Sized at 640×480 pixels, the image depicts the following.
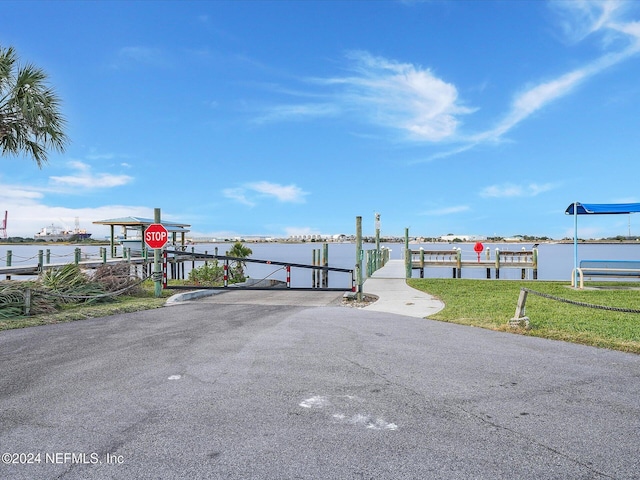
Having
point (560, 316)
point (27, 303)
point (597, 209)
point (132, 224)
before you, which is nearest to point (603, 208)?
point (597, 209)

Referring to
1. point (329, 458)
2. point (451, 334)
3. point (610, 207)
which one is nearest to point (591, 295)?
point (610, 207)

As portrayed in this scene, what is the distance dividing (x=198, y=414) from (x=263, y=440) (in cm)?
88

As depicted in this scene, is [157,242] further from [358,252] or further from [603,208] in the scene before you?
[603,208]

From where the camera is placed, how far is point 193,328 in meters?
8.66

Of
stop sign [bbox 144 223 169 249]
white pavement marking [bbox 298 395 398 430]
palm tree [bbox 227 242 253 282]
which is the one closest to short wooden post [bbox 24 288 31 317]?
stop sign [bbox 144 223 169 249]

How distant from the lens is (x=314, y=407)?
435 centimetres

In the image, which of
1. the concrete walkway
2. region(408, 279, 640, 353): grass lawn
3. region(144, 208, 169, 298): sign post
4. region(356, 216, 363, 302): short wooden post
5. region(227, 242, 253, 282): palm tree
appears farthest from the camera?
region(227, 242, 253, 282): palm tree

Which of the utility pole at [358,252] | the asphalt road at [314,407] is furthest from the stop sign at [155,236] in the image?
the asphalt road at [314,407]

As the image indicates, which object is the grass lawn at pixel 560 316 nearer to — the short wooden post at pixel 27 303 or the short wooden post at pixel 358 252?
the short wooden post at pixel 358 252

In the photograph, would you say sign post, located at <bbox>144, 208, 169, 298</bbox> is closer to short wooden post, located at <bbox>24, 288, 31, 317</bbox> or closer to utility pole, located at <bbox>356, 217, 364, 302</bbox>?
short wooden post, located at <bbox>24, 288, 31, 317</bbox>

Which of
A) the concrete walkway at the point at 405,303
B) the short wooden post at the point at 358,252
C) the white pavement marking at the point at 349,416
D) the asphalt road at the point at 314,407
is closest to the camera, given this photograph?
the asphalt road at the point at 314,407

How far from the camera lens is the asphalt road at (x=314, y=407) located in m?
3.28

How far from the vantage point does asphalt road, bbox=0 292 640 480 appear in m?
3.28

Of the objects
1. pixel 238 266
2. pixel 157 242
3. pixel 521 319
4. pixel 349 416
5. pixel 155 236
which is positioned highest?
pixel 155 236
